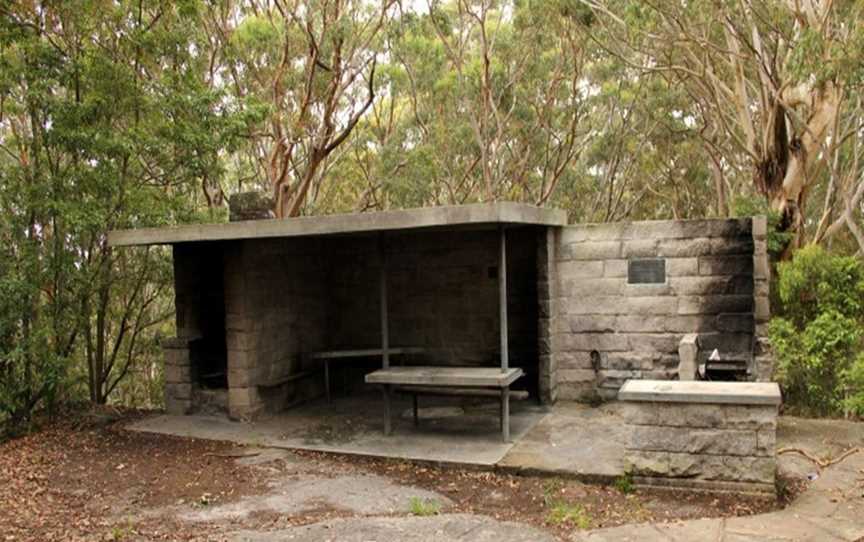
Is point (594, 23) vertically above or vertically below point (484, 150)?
above

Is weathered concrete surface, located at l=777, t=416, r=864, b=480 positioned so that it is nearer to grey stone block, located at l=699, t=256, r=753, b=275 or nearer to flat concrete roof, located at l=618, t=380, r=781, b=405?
flat concrete roof, located at l=618, t=380, r=781, b=405

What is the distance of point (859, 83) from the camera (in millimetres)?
7988

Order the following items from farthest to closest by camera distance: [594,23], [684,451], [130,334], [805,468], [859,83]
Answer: [594,23] → [130,334] → [859,83] → [805,468] → [684,451]

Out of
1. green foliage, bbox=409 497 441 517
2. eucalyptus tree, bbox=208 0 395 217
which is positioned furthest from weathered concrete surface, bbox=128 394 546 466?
eucalyptus tree, bbox=208 0 395 217

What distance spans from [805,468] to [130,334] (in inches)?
344

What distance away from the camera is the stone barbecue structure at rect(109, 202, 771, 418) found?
6586 mm

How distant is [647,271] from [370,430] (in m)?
3.28

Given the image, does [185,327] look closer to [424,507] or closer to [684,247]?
[424,507]

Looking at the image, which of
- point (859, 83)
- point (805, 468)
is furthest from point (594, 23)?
point (805, 468)

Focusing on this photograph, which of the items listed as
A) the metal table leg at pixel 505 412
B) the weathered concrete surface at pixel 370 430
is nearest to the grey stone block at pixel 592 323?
the weathered concrete surface at pixel 370 430

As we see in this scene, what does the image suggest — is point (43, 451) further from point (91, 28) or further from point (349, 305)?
point (91, 28)

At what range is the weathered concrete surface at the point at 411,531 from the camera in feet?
13.0

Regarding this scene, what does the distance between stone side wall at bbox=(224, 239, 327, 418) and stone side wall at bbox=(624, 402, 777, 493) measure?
395cm

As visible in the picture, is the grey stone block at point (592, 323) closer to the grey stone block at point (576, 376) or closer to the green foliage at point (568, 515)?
the grey stone block at point (576, 376)
